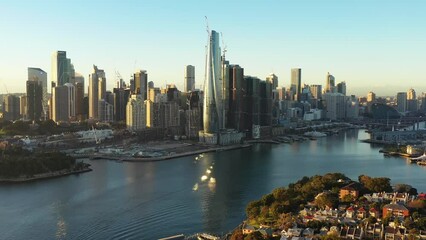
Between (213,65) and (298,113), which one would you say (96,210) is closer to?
(213,65)

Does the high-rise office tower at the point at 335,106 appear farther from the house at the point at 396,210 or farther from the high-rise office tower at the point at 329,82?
the house at the point at 396,210

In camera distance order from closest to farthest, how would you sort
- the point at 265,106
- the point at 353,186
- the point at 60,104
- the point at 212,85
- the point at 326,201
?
the point at 326,201, the point at 353,186, the point at 212,85, the point at 60,104, the point at 265,106

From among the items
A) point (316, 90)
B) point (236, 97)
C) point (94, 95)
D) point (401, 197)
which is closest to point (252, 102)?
point (236, 97)

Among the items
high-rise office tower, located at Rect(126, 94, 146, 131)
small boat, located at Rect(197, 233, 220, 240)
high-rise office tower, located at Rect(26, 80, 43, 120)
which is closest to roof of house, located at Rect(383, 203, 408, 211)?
small boat, located at Rect(197, 233, 220, 240)

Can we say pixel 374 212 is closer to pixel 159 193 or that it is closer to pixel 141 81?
pixel 159 193

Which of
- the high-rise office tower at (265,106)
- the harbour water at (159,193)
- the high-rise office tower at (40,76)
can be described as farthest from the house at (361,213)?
the high-rise office tower at (40,76)

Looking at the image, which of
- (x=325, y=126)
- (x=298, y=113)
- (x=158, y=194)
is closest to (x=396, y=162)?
(x=158, y=194)
